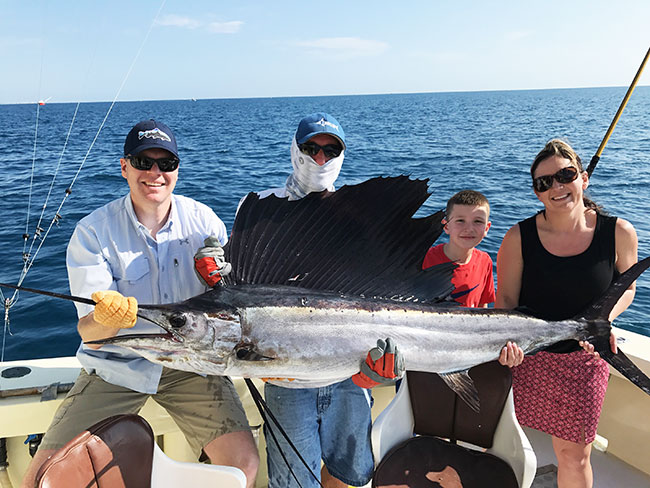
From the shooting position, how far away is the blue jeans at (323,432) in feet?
5.69

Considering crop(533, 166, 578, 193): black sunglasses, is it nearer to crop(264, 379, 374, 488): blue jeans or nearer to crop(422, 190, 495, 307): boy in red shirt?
crop(422, 190, 495, 307): boy in red shirt

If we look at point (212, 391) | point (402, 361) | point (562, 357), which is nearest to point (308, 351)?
point (402, 361)

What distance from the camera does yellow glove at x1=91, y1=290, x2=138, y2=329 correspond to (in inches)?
51.3

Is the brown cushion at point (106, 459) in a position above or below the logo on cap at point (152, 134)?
below

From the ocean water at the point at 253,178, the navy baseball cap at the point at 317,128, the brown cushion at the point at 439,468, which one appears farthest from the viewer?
the ocean water at the point at 253,178

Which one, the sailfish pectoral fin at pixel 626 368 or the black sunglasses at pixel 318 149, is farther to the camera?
the black sunglasses at pixel 318 149

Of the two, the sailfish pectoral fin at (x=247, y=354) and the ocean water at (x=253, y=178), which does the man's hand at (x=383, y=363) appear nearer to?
the sailfish pectoral fin at (x=247, y=354)

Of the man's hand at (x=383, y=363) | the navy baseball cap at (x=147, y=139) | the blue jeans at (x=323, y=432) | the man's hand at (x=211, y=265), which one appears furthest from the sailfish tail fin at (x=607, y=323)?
the navy baseball cap at (x=147, y=139)

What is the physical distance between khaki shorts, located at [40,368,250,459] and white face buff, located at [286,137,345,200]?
0.80 metres

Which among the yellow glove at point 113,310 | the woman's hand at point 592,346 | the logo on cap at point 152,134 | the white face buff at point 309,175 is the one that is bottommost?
the woman's hand at point 592,346

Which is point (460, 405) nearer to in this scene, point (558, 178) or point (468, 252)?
point (468, 252)

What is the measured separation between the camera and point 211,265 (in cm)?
158

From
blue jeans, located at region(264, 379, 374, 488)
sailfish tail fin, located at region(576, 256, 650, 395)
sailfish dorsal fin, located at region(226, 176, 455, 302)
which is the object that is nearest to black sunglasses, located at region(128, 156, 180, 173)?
sailfish dorsal fin, located at region(226, 176, 455, 302)

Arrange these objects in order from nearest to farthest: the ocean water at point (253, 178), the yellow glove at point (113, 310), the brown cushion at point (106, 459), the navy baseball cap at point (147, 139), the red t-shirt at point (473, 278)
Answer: the brown cushion at point (106, 459), the yellow glove at point (113, 310), the navy baseball cap at point (147, 139), the red t-shirt at point (473, 278), the ocean water at point (253, 178)
